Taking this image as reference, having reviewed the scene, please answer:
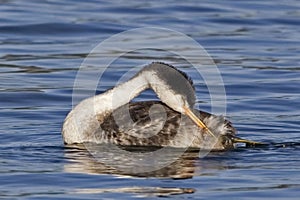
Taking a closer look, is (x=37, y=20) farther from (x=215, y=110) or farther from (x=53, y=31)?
(x=215, y=110)

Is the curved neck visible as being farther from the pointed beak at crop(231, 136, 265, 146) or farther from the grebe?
the pointed beak at crop(231, 136, 265, 146)

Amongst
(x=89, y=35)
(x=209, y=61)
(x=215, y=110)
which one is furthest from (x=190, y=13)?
(x=215, y=110)

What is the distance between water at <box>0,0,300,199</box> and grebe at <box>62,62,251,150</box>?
0.69ft

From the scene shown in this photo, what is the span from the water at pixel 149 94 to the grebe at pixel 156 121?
210 mm

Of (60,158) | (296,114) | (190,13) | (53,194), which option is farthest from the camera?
(190,13)

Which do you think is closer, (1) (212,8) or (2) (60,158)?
(2) (60,158)

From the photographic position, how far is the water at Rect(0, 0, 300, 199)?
1038cm

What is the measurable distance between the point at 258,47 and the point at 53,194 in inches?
389

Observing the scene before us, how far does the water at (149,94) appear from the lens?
10.4 meters

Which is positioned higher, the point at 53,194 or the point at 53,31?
the point at 53,31

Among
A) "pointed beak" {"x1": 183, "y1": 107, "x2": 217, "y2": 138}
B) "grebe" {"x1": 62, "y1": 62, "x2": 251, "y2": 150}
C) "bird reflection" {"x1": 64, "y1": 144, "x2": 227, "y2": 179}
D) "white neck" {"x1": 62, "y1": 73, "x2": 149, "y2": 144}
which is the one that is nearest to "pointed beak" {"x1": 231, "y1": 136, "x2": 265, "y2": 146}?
"grebe" {"x1": 62, "y1": 62, "x2": 251, "y2": 150}

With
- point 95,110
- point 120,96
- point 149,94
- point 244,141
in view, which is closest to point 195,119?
point 244,141

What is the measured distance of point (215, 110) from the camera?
1455cm

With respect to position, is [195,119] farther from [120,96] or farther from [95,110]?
[95,110]
